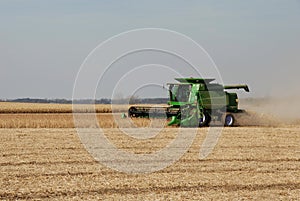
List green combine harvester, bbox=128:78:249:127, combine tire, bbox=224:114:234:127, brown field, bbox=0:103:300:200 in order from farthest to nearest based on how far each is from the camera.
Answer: combine tire, bbox=224:114:234:127 < green combine harvester, bbox=128:78:249:127 < brown field, bbox=0:103:300:200

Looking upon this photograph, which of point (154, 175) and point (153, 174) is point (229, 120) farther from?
point (154, 175)

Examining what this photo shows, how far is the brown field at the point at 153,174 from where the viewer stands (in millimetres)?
9469

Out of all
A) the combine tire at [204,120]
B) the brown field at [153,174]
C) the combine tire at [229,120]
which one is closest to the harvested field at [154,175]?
the brown field at [153,174]

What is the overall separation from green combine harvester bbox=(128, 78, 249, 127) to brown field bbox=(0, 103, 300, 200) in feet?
21.7

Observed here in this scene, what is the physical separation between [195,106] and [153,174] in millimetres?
13919

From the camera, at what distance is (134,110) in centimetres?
2608

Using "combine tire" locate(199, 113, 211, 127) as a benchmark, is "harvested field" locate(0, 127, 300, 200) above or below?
below

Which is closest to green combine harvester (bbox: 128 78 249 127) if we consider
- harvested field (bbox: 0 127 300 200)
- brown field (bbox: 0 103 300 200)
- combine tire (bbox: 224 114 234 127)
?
combine tire (bbox: 224 114 234 127)

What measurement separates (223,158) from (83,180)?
4.72m

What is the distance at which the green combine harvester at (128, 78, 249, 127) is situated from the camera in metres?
25.3

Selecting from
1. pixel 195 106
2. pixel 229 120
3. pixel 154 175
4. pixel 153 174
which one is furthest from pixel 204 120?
pixel 154 175

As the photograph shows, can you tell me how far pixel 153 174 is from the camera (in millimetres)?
11547

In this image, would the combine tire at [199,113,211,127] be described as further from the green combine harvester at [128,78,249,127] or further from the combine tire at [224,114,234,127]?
the combine tire at [224,114,234,127]

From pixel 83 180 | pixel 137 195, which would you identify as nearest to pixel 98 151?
pixel 83 180
